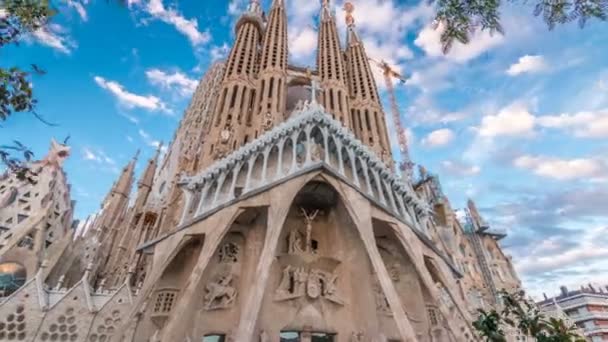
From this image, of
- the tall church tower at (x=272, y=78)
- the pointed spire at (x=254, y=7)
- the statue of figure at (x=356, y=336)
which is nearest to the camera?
the statue of figure at (x=356, y=336)

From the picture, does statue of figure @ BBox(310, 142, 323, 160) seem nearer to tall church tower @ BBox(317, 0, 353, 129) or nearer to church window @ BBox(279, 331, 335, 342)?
church window @ BBox(279, 331, 335, 342)

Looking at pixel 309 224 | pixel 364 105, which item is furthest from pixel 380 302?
pixel 364 105

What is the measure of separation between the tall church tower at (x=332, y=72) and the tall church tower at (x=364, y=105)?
1308mm

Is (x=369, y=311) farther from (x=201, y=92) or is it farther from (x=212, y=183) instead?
(x=201, y=92)

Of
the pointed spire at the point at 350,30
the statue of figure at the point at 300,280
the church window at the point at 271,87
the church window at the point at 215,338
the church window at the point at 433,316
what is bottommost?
the church window at the point at 215,338

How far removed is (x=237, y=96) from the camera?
962 inches

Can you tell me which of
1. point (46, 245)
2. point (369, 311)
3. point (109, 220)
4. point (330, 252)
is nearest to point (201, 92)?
point (109, 220)

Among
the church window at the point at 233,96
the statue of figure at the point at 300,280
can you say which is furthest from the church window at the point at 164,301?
the church window at the point at 233,96

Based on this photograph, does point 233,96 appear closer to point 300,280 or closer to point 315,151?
point 315,151

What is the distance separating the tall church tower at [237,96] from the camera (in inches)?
836

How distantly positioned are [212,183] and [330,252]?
24.2ft

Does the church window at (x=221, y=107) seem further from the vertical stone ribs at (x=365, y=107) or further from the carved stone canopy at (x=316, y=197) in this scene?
the vertical stone ribs at (x=365, y=107)

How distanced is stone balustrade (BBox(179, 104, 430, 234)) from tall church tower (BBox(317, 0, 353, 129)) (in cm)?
858

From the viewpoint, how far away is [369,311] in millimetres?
13914
